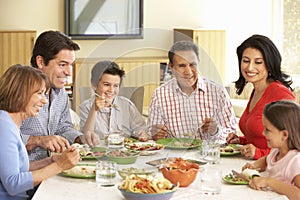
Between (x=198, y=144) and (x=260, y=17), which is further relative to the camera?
(x=260, y=17)

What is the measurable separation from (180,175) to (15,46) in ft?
15.6

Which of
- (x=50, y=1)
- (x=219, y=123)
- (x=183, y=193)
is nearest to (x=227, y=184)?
(x=183, y=193)

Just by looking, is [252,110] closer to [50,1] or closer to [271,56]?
[271,56]

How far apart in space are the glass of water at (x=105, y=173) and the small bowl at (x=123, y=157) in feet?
0.87

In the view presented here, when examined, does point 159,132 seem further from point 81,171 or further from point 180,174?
point 180,174

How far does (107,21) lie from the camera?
7.39 metres

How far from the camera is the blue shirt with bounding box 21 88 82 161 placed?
3174 mm

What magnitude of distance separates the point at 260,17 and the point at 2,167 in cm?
587

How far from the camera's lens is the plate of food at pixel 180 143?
3250 mm

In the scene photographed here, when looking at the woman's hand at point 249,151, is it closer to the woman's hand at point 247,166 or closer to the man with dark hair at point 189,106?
the woman's hand at point 247,166

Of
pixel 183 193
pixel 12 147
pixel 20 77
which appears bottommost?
pixel 183 193

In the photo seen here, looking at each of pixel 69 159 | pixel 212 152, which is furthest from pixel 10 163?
pixel 212 152

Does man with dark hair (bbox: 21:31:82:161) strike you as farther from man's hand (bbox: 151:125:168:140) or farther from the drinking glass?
the drinking glass

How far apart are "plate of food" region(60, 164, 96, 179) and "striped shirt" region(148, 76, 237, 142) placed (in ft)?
3.14
